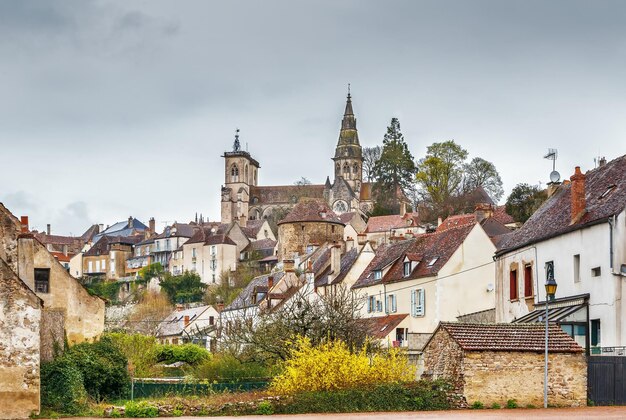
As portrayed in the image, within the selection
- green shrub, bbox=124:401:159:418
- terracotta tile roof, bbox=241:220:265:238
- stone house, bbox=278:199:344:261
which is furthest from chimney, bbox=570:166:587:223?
terracotta tile roof, bbox=241:220:265:238

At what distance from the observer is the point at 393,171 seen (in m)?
149

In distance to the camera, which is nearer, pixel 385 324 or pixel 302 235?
pixel 385 324

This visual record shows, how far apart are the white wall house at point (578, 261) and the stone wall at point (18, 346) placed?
59.4 feet

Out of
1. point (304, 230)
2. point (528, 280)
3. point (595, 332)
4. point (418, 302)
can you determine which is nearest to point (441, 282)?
point (418, 302)

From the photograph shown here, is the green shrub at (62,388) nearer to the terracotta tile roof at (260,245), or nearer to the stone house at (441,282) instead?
the stone house at (441,282)

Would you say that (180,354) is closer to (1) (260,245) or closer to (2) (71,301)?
(2) (71,301)

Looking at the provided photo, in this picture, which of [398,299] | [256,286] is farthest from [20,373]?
[256,286]

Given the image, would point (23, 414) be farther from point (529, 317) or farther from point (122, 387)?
point (529, 317)

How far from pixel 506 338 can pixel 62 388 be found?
14.7 meters

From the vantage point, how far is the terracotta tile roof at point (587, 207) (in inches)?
1618

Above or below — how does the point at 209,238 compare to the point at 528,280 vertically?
above

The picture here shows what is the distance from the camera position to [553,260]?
44312 mm

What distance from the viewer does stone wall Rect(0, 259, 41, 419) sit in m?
34.2

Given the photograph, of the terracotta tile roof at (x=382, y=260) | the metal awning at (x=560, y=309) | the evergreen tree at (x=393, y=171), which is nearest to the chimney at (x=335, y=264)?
the terracotta tile roof at (x=382, y=260)
